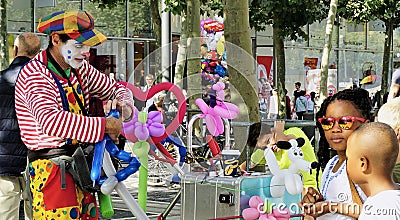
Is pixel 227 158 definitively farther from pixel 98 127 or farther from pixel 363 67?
pixel 363 67

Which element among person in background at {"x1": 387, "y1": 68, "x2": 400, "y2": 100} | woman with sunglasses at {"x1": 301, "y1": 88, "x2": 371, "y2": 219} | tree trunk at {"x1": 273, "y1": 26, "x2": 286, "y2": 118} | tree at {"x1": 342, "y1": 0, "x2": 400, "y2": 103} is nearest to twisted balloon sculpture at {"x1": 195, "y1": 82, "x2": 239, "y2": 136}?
woman with sunglasses at {"x1": 301, "y1": 88, "x2": 371, "y2": 219}

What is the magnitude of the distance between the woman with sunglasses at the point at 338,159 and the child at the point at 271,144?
0.95 meters

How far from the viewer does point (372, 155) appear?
11.9 feet

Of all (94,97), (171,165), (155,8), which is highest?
(155,8)

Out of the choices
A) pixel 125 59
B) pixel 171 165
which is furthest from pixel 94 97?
pixel 125 59

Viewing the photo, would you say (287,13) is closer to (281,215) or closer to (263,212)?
(263,212)

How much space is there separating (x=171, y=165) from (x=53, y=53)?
4.68 ft

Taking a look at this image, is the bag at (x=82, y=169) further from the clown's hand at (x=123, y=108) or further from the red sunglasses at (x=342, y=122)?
the red sunglasses at (x=342, y=122)

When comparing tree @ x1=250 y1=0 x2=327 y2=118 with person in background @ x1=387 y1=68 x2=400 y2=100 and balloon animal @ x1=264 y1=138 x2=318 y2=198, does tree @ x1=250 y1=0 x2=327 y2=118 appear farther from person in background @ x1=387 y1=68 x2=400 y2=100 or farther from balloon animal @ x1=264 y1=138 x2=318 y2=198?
balloon animal @ x1=264 y1=138 x2=318 y2=198

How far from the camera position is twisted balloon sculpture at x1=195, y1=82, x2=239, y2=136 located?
253 inches

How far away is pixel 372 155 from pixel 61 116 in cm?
181

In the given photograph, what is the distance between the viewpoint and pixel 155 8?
21.9m

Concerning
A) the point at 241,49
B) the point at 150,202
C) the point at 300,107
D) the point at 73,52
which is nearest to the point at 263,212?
the point at 73,52

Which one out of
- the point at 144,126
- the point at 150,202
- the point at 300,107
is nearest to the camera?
the point at 144,126
